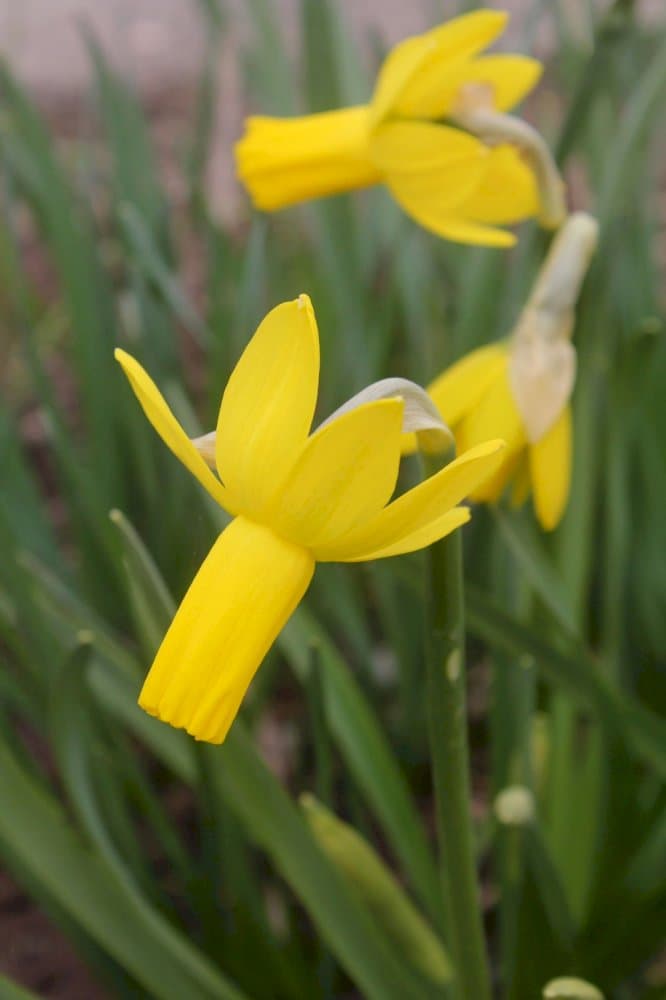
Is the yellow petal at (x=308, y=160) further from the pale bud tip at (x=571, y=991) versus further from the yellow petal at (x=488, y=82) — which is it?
the pale bud tip at (x=571, y=991)

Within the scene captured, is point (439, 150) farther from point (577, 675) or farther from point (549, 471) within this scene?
point (577, 675)

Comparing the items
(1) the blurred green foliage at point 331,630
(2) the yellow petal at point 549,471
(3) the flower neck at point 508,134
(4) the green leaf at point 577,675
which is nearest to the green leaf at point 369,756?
(1) the blurred green foliage at point 331,630

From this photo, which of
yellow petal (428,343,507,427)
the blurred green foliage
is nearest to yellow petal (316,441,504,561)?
the blurred green foliage

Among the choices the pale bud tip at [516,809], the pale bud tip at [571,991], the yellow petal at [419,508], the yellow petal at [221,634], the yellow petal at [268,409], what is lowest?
the pale bud tip at [571,991]

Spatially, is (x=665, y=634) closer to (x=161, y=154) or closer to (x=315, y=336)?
(x=315, y=336)

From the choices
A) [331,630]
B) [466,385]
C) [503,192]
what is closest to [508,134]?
[503,192]
